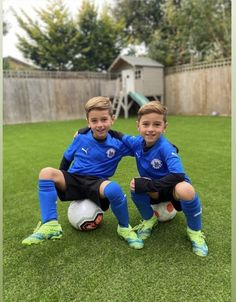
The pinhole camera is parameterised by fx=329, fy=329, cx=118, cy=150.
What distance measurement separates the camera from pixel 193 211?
7.42 ft

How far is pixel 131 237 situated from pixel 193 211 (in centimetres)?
49

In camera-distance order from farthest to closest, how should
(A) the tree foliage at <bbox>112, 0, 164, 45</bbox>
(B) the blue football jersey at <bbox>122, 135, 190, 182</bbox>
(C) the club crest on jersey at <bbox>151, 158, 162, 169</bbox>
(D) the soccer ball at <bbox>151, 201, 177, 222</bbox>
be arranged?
(A) the tree foliage at <bbox>112, 0, 164, 45</bbox>, (D) the soccer ball at <bbox>151, 201, 177, 222</bbox>, (C) the club crest on jersey at <bbox>151, 158, 162, 169</bbox>, (B) the blue football jersey at <bbox>122, 135, 190, 182</bbox>

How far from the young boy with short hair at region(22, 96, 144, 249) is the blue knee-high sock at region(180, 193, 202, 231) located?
0.40 metres

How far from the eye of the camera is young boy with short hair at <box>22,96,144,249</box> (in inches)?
93.7

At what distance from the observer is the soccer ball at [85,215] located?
2592mm

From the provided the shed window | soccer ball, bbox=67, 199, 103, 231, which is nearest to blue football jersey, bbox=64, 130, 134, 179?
soccer ball, bbox=67, 199, 103, 231

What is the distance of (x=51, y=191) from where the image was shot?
2.43m

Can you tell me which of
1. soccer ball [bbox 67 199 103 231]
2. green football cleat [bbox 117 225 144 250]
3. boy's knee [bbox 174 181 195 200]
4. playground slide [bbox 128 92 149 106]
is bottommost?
green football cleat [bbox 117 225 144 250]

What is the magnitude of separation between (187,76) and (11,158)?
10.0m

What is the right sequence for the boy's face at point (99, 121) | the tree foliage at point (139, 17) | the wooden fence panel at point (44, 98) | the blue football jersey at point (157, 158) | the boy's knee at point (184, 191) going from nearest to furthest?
the boy's knee at point (184, 191), the blue football jersey at point (157, 158), the boy's face at point (99, 121), the wooden fence panel at point (44, 98), the tree foliage at point (139, 17)

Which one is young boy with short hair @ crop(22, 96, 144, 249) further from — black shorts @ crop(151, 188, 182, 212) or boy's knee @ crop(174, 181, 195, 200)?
boy's knee @ crop(174, 181, 195, 200)

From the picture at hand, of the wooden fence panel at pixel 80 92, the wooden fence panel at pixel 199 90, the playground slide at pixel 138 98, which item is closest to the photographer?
the wooden fence panel at pixel 199 90

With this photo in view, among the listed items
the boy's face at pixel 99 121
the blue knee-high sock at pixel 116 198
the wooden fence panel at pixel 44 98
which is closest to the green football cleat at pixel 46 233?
the blue knee-high sock at pixel 116 198

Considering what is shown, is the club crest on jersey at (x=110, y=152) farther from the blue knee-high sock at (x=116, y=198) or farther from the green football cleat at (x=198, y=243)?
the green football cleat at (x=198, y=243)
